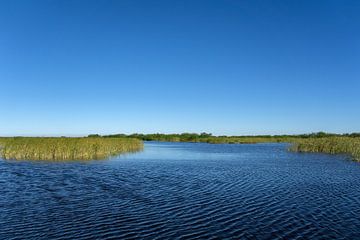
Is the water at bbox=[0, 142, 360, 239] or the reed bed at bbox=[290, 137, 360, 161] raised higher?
the reed bed at bbox=[290, 137, 360, 161]

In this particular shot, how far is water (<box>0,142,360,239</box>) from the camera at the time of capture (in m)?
9.45

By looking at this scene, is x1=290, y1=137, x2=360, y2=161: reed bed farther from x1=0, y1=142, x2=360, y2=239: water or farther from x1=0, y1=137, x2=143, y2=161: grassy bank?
x1=0, y1=137, x2=143, y2=161: grassy bank

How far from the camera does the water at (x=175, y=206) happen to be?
945 centimetres

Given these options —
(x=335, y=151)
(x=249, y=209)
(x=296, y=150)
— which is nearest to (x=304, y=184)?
(x=249, y=209)

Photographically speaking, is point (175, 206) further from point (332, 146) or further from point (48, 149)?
point (332, 146)

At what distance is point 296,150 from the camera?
46562 mm

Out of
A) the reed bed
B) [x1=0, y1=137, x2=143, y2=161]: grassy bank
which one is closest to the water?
[x1=0, y1=137, x2=143, y2=161]: grassy bank

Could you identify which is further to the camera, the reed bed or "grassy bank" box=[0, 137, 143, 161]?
the reed bed

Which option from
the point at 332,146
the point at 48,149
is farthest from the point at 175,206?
the point at 332,146

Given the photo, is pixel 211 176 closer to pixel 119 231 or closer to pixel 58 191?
pixel 58 191

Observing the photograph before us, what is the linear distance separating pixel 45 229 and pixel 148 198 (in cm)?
495

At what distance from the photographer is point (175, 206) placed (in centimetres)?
1242

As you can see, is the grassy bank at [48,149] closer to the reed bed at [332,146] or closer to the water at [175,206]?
the water at [175,206]

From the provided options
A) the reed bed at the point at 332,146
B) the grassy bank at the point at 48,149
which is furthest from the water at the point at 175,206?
the reed bed at the point at 332,146
